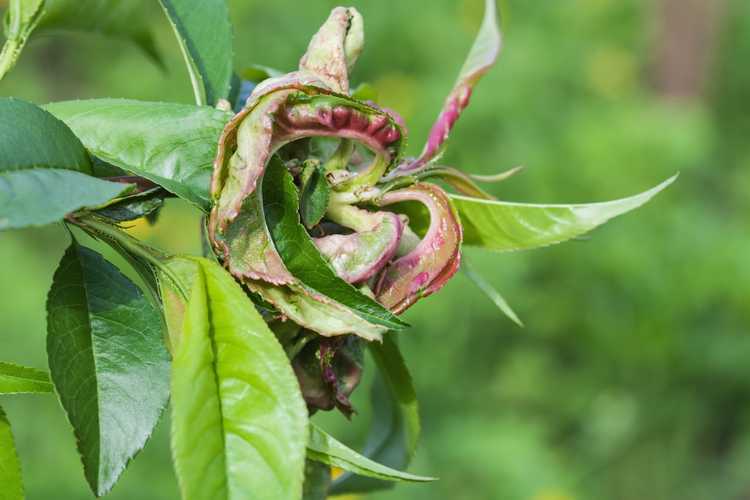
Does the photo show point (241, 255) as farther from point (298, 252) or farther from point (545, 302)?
point (545, 302)

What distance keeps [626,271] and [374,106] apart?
Result: 3182 mm

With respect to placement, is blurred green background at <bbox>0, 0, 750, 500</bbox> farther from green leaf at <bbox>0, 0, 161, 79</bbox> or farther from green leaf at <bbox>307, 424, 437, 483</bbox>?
green leaf at <bbox>307, 424, 437, 483</bbox>

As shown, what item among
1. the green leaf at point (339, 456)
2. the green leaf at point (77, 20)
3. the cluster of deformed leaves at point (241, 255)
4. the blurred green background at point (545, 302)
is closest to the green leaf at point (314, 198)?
the cluster of deformed leaves at point (241, 255)

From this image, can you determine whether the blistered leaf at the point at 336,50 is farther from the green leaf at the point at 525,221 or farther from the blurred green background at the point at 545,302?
the blurred green background at the point at 545,302

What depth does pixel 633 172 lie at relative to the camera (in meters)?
3.93

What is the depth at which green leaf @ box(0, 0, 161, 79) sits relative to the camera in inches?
33.2

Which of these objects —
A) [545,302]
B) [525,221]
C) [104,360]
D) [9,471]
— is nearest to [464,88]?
[525,221]

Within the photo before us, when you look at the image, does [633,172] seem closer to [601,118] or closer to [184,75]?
[601,118]

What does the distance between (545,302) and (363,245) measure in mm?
3146

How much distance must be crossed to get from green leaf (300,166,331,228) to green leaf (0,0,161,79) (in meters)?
0.25

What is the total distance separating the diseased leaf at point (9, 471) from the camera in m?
0.77

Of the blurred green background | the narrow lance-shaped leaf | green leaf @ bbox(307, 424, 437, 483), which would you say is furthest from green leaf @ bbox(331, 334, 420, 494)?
the blurred green background

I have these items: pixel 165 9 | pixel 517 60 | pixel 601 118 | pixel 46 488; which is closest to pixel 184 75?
pixel 517 60

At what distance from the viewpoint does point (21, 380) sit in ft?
2.53
